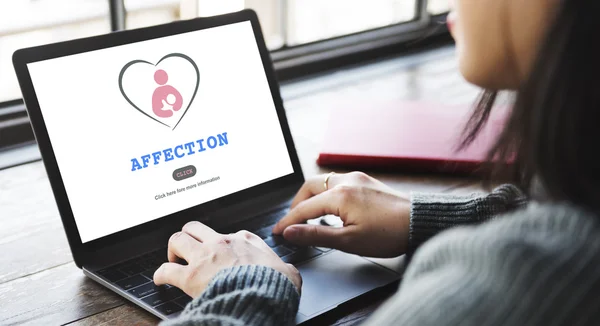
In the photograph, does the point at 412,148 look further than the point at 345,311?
Yes

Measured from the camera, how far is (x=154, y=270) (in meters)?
0.95

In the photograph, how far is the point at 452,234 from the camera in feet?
1.85

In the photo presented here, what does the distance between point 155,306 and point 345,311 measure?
0.23 meters

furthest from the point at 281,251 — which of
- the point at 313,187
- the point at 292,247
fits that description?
the point at 313,187

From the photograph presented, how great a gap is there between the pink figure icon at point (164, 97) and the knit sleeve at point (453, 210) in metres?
0.37

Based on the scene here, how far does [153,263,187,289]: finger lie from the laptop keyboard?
0.4 inches

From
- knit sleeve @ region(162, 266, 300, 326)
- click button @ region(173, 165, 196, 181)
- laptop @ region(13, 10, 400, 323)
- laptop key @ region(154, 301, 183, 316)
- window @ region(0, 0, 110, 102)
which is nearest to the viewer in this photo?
knit sleeve @ region(162, 266, 300, 326)

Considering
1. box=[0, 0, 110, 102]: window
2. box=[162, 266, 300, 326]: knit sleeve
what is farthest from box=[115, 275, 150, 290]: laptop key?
box=[0, 0, 110, 102]: window

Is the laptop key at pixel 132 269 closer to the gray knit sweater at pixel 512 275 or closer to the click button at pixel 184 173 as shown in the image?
the click button at pixel 184 173

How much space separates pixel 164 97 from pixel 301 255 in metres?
0.31

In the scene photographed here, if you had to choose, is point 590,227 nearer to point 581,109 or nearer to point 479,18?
point 581,109

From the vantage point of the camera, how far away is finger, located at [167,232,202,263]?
2.99 ft

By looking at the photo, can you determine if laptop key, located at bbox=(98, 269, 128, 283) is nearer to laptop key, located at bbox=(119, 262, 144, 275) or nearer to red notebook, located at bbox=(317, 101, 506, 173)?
laptop key, located at bbox=(119, 262, 144, 275)

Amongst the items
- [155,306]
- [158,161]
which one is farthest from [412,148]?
[155,306]
